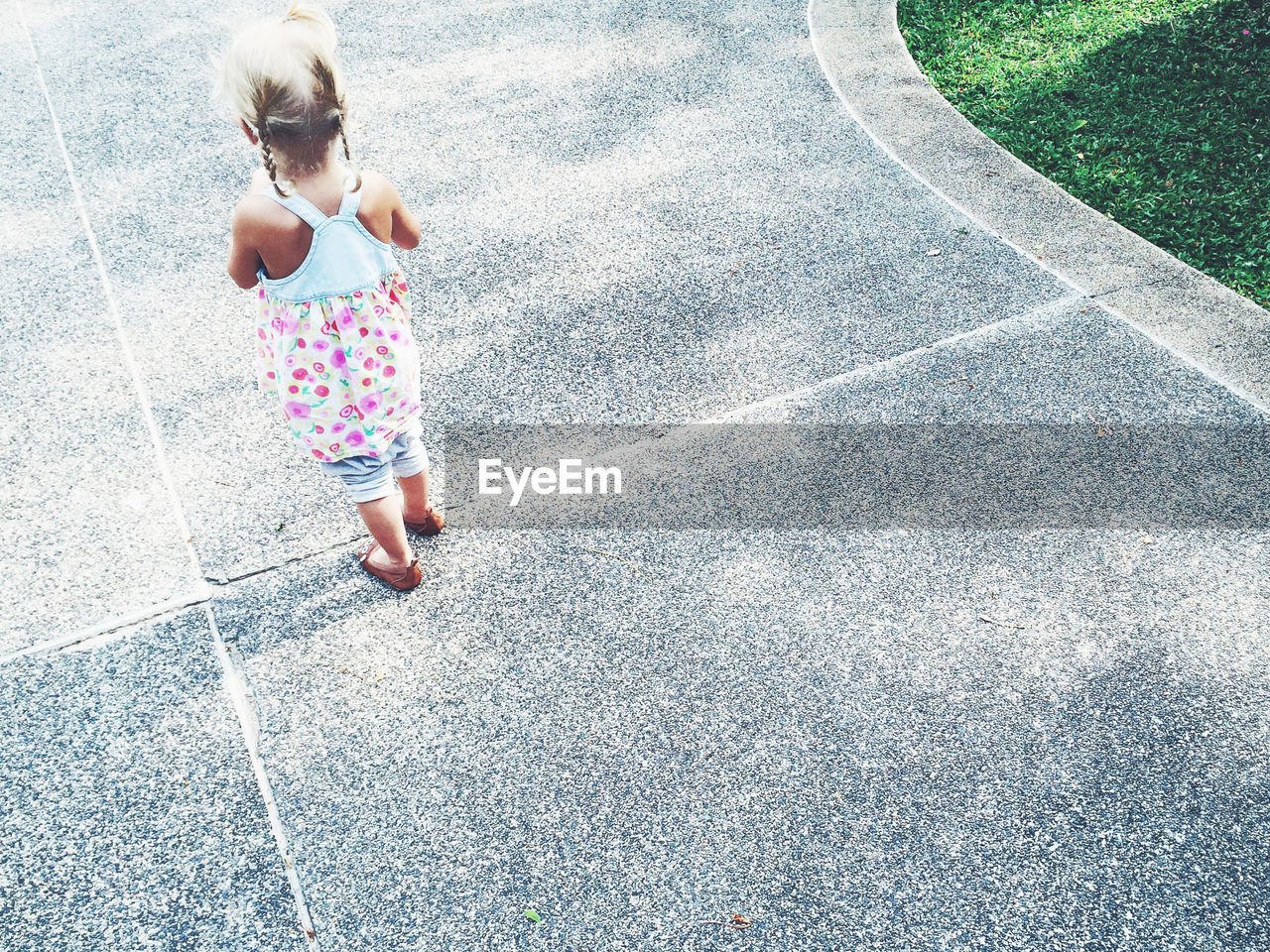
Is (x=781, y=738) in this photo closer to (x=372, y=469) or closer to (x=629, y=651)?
(x=629, y=651)

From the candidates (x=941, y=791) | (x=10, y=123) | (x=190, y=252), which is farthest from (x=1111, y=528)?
(x=10, y=123)

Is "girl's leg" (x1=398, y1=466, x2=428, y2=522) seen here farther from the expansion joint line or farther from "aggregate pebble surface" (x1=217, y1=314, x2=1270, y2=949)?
the expansion joint line

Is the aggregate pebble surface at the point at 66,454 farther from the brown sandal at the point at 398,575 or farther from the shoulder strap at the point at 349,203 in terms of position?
the shoulder strap at the point at 349,203

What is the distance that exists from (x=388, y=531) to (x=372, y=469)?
24 centimetres

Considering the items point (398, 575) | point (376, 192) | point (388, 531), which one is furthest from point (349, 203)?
point (398, 575)

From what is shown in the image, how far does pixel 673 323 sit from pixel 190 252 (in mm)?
2502

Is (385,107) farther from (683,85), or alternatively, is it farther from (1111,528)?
(1111,528)

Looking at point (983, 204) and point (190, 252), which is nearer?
point (190, 252)

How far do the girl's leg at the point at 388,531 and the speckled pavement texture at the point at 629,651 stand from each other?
127 millimetres

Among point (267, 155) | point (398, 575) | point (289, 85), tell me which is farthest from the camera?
point (398, 575)

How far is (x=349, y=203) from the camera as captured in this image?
2408mm

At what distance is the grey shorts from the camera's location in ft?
9.05

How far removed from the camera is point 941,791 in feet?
8.61

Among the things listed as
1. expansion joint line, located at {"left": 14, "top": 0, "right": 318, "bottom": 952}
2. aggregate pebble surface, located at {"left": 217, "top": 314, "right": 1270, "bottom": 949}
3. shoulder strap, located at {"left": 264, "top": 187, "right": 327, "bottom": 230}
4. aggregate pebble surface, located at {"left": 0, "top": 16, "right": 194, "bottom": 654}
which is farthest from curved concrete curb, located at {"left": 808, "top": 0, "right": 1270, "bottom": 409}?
aggregate pebble surface, located at {"left": 0, "top": 16, "right": 194, "bottom": 654}
